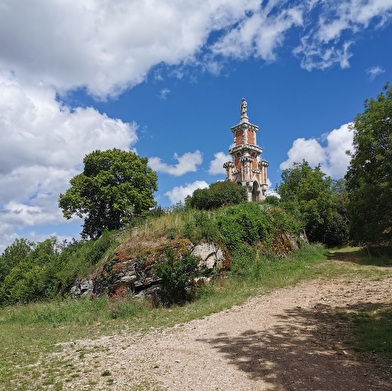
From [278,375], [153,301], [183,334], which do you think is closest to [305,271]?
[153,301]

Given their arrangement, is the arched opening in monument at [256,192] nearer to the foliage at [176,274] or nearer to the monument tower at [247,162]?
the monument tower at [247,162]

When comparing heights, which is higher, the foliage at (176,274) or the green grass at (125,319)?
the foliage at (176,274)

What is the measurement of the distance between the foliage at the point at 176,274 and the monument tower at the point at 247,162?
71.5 ft

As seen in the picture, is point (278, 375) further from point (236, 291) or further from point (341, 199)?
point (341, 199)

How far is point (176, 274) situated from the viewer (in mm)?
11281

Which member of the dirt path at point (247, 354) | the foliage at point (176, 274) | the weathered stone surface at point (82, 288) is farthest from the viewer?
the weathered stone surface at point (82, 288)

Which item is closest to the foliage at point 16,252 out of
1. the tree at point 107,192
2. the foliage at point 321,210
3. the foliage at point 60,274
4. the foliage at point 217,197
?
the tree at point 107,192

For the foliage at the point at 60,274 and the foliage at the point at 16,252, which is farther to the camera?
the foliage at the point at 16,252

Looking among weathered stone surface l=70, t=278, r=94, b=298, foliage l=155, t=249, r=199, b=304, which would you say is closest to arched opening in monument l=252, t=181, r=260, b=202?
weathered stone surface l=70, t=278, r=94, b=298

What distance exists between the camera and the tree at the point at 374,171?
15883 mm

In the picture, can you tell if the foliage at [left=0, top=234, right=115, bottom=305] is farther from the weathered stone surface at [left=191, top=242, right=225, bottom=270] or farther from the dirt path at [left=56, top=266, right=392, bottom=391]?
the dirt path at [left=56, top=266, right=392, bottom=391]

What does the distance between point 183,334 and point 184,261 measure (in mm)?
3883

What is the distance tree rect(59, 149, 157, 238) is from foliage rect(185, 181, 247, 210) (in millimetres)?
8997

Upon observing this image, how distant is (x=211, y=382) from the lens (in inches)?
194
